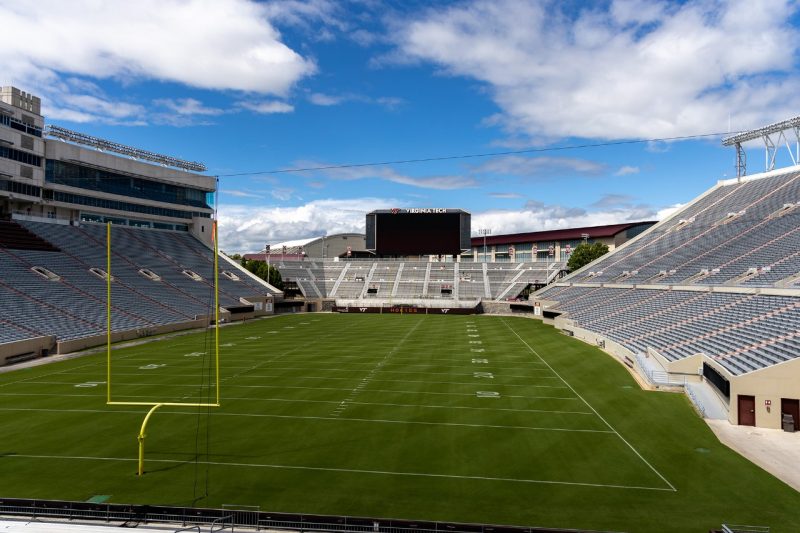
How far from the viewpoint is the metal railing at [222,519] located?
31.7 ft

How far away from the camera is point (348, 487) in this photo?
42.6ft

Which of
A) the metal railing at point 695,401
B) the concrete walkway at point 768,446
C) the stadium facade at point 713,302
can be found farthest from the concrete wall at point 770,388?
the metal railing at point 695,401

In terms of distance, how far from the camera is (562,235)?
88.4 m

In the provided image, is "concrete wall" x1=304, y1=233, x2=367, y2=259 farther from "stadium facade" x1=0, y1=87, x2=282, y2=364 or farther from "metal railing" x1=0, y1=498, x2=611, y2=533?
"metal railing" x1=0, y1=498, x2=611, y2=533

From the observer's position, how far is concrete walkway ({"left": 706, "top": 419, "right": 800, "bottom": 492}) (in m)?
13.9

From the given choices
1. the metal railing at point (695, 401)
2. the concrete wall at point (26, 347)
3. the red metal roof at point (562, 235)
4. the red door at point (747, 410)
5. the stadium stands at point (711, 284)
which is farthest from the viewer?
the red metal roof at point (562, 235)

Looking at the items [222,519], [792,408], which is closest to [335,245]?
[792,408]

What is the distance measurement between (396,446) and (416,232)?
59.6 m

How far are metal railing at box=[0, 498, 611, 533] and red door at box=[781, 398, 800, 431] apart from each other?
1306 cm

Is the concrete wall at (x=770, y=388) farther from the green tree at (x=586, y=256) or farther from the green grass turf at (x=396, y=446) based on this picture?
the green tree at (x=586, y=256)

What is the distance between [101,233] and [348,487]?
56422mm

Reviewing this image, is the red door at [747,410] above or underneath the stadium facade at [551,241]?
underneath

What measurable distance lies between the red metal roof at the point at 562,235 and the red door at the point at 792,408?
6583 cm

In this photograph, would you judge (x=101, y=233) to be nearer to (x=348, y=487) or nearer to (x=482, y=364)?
(x=482, y=364)
